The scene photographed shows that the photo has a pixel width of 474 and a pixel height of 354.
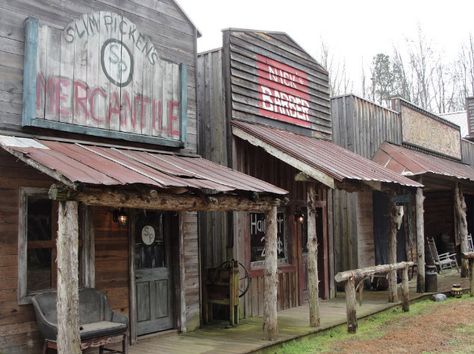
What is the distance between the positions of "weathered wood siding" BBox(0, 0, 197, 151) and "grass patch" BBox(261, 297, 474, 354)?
3.51m

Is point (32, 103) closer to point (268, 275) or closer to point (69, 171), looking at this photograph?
point (69, 171)

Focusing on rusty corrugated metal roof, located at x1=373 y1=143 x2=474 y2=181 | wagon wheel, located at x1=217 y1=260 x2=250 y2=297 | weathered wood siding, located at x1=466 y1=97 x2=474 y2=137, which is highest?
weathered wood siding, located at x1=466 y1=97 x2=474 y2=137

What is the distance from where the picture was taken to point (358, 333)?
9.00m

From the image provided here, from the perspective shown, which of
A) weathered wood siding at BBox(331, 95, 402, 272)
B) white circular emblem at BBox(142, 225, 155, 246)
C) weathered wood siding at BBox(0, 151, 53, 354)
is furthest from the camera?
weathered wood siding at BBox(331, 95, 402, 272)

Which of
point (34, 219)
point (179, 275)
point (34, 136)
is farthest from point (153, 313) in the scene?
point (34, 136)

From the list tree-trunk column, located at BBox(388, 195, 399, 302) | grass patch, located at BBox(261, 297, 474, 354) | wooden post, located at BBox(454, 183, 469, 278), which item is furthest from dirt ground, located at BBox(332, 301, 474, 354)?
wooden post, located at BBox(454, 183, 469, 278)

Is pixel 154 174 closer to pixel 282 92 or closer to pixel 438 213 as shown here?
pixel 282 92

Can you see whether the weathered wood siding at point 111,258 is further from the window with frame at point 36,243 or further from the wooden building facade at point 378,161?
the wooden building facade at point 378,161

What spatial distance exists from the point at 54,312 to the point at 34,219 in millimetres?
1164

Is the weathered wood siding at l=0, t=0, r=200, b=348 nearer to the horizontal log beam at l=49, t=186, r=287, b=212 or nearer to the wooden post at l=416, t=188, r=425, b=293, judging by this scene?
the horizontal log beam at l=49, t=186, r=287, b=212

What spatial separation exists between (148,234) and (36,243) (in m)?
2.07

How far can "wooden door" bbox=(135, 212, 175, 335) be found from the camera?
8352 mm

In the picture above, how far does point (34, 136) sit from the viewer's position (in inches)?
265

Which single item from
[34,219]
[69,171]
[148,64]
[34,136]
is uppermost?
[148,64]
